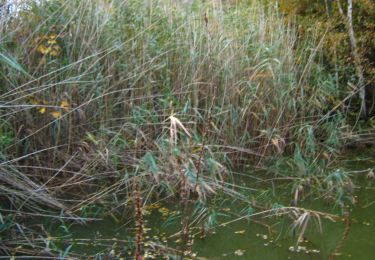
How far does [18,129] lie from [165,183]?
1091 millimetres

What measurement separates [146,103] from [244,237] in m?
1.44

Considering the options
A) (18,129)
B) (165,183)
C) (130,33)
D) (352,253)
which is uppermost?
(130,33)

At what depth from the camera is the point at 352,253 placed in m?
2.99

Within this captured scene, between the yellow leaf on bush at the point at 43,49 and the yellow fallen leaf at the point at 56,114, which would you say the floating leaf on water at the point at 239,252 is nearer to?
the yellow fallen leaf at the point at 56,114

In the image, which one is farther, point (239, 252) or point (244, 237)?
point (244, 237)

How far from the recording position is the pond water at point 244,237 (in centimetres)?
302

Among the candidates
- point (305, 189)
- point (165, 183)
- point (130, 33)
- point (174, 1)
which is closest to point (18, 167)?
point (165, 183)

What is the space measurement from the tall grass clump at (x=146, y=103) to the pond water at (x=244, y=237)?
0.51ft

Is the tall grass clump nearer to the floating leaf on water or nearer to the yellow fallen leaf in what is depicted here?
the yellow fallen leaf

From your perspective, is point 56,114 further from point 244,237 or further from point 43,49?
point 244,237

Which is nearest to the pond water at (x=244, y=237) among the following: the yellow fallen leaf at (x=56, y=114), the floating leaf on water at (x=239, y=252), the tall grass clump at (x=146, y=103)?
the floating leaf on water at (x=239, y=252)

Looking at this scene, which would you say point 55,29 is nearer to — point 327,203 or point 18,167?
point 18,167

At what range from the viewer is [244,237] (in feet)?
10.6

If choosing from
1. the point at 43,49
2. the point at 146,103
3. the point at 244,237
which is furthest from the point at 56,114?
the point at 244,237
